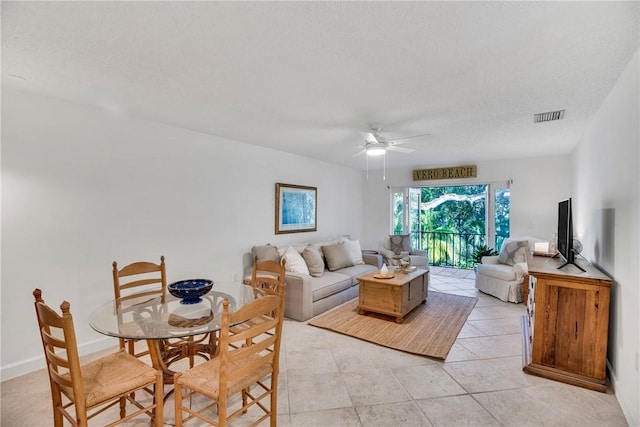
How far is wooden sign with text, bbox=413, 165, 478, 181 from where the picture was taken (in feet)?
19.5

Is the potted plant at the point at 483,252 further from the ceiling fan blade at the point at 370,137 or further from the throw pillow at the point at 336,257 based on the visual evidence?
the ceiling fan blade at the point at 370,137

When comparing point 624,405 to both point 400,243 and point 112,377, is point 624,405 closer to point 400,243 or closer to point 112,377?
point 112,377

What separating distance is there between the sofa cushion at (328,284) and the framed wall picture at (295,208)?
3.37ft

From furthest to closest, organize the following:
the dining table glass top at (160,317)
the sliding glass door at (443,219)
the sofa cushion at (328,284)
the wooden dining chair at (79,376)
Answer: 1. the sliding glass door at (443,219)
2. the sofa cushion at (328,284)
3. the dining table glass top at (160,317)
4. the wooden dining chair at (79,376)

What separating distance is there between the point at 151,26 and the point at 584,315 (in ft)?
11.7

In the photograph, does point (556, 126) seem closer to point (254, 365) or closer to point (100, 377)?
point (254, 365)

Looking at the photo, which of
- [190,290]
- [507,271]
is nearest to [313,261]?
[190,290]

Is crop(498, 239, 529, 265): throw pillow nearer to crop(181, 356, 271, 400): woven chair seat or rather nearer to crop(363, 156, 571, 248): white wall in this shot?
crop(363, 156, 571, 248): white wall

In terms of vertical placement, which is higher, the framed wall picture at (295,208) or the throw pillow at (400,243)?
the framed wall picture at (295,208)

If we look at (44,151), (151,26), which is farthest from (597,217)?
(44,151)

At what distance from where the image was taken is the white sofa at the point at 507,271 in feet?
14.6

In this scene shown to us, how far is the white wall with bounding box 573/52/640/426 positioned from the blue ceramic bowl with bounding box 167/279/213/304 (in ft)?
9.37

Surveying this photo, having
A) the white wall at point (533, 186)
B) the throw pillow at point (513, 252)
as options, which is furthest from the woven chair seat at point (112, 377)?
the white wall at point (533, 186)

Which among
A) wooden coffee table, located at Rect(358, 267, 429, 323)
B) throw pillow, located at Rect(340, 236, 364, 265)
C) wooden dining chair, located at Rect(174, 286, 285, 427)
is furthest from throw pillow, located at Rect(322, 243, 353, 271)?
wooden dining chair, located at Rect(174, 286, 285, 427)
